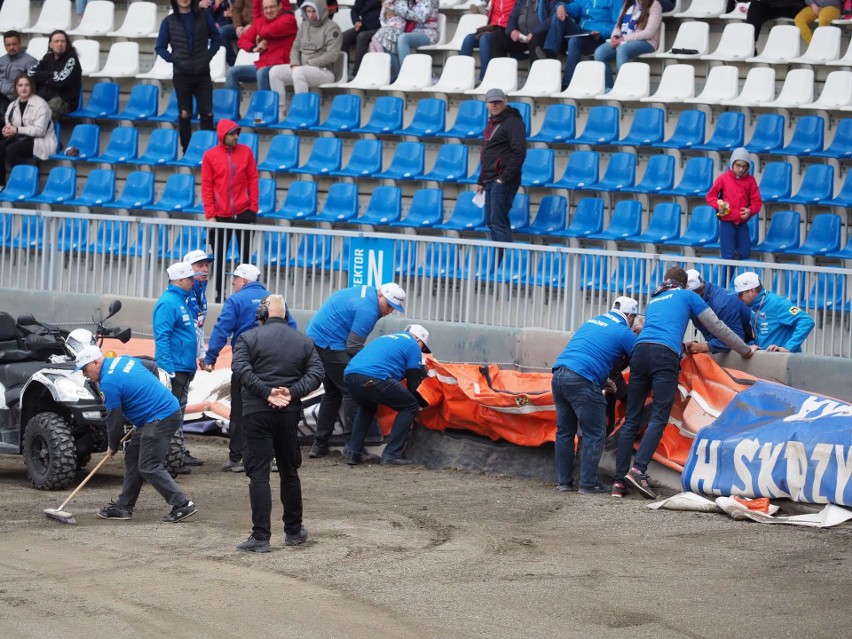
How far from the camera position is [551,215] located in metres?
18.6

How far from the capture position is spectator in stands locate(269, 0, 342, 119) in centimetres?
2109

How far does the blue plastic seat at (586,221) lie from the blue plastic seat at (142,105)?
748 cm

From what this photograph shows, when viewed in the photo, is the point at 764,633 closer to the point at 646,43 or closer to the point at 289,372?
the point at 289,372

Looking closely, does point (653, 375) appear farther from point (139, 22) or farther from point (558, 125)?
point (139, 22)

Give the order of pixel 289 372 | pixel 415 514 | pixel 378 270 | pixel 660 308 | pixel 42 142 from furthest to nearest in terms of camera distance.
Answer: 1. pixel 42 142
2. pixel 378 270
3. pixel 660 308
4. pixel 415 514
5. pixel 289 372

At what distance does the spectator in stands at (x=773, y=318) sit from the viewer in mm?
13320

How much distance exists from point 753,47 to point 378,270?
6.79m

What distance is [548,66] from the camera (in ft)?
66.2

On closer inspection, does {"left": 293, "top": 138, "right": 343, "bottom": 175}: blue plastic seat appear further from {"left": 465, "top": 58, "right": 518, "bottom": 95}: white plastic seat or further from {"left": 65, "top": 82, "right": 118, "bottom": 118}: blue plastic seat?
{"left": 65, "top": 82, "right": 118, "bottom": 118}: blue plastic seat

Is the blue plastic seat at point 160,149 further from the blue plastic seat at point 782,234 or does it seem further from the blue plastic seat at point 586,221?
the blue plastic seat at point 782,234

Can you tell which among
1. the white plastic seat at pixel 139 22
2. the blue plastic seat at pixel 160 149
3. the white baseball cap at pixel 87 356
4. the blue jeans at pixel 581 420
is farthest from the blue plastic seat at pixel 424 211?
the white baseball cap at pixel 87 356

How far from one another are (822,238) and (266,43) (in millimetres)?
8935

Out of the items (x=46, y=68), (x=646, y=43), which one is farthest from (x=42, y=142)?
(x=646, y=43)

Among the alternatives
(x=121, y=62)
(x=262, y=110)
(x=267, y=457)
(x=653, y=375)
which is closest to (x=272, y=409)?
(x=267, y=457)
